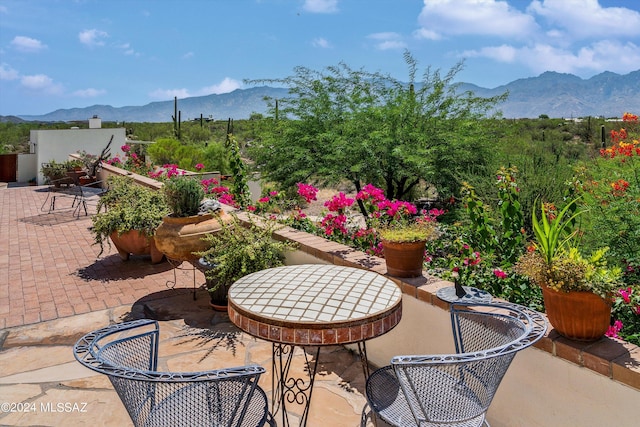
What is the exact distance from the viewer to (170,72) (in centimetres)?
7581

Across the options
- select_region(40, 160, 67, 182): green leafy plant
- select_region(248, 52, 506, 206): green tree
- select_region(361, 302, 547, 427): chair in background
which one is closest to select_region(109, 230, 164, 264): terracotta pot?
select_region(361, 302, 547, 427): chair in background

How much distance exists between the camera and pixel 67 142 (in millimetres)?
14469

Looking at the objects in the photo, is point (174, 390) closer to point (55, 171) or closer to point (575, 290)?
point (575, 290)

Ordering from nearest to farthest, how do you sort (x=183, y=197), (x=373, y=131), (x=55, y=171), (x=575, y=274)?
(x=575, y=274)
(x=183, y=197)
(x=373, y=131)
(x=55, y=171)

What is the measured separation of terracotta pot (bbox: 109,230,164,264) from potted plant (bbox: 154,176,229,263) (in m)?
1.20

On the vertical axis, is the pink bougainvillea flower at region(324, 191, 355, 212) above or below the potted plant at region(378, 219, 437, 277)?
above

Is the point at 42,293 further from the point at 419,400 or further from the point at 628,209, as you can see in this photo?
the point at 628,209

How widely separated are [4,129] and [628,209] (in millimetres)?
45237

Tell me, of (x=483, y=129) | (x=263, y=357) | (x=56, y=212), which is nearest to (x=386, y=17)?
(x=483, y=129)

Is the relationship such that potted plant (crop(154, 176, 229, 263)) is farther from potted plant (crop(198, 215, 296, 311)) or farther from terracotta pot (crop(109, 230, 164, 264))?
terracotta pot (crop(109, 230, 164, 264))

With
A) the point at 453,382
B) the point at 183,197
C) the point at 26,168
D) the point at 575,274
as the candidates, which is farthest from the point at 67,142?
the point at 575,274

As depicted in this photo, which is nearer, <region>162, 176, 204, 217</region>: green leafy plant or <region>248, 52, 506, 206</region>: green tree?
<region>162, 176, 204, 217</region>: green leafy plant

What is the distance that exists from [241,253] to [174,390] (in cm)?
207

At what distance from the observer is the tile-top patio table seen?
1.78 metres
